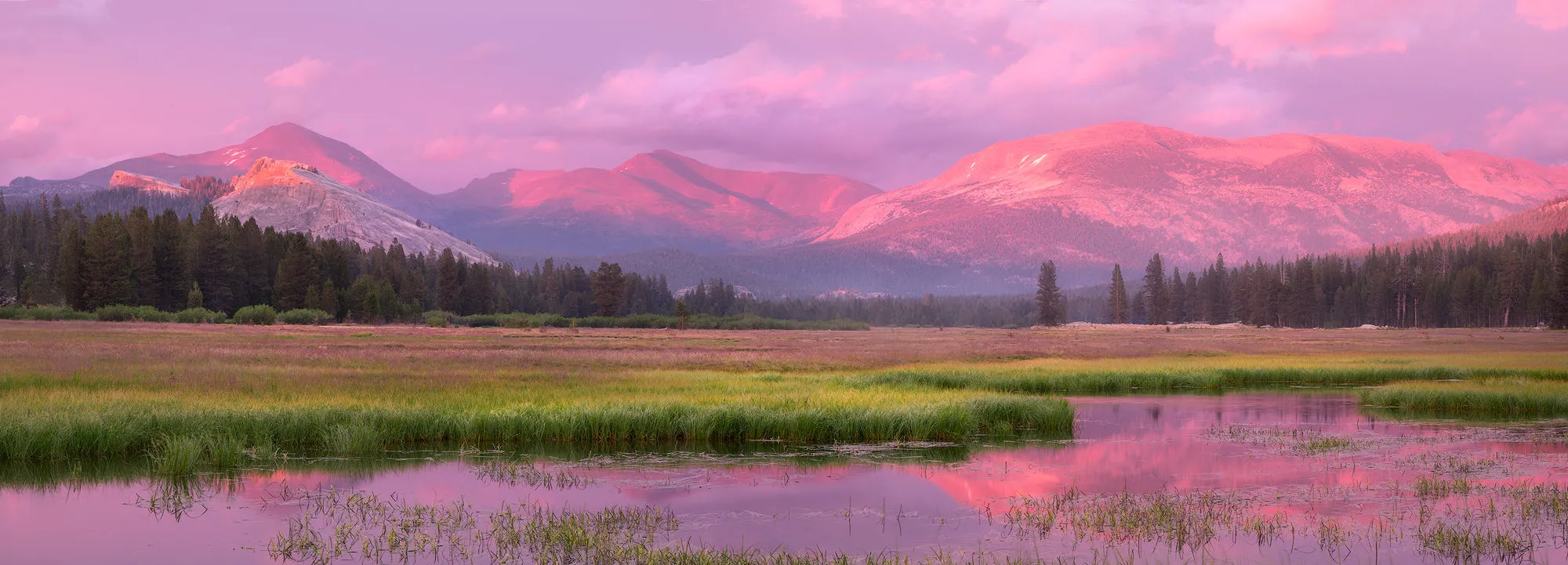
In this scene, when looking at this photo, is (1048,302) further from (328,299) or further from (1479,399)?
(1479,399)

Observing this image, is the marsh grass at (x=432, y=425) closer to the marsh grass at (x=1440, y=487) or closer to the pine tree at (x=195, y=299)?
the marsh grass at (x=1440, y=487)

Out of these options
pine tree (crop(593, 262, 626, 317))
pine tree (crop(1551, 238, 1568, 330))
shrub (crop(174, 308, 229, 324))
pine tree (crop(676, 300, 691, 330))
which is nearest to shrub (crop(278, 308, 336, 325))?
shrub (crop(174, 308, 229, 324))

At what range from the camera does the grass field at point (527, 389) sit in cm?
2472

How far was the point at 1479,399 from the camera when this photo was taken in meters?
38.7

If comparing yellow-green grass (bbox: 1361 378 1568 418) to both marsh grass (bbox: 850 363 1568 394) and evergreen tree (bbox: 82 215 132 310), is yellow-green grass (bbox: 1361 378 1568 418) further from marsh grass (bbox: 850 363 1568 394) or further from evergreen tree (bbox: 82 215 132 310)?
evergreen tree (bbox: 82 215 132 310)

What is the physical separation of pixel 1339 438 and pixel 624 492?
20762 mm

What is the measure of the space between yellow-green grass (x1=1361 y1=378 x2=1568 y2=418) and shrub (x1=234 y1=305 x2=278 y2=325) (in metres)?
97.4

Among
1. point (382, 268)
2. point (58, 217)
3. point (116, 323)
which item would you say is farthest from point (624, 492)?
point (58, 217)

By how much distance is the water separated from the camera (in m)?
15.7

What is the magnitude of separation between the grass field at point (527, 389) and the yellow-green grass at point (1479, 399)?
371 inches

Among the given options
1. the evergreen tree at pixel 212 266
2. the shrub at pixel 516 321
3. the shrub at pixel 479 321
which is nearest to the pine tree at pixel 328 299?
the evergreen tree at pixel 212 266

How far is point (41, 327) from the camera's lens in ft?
236

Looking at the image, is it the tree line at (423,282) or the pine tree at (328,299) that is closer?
the tree line at (423,282)

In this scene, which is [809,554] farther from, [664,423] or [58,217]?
[58,217]
